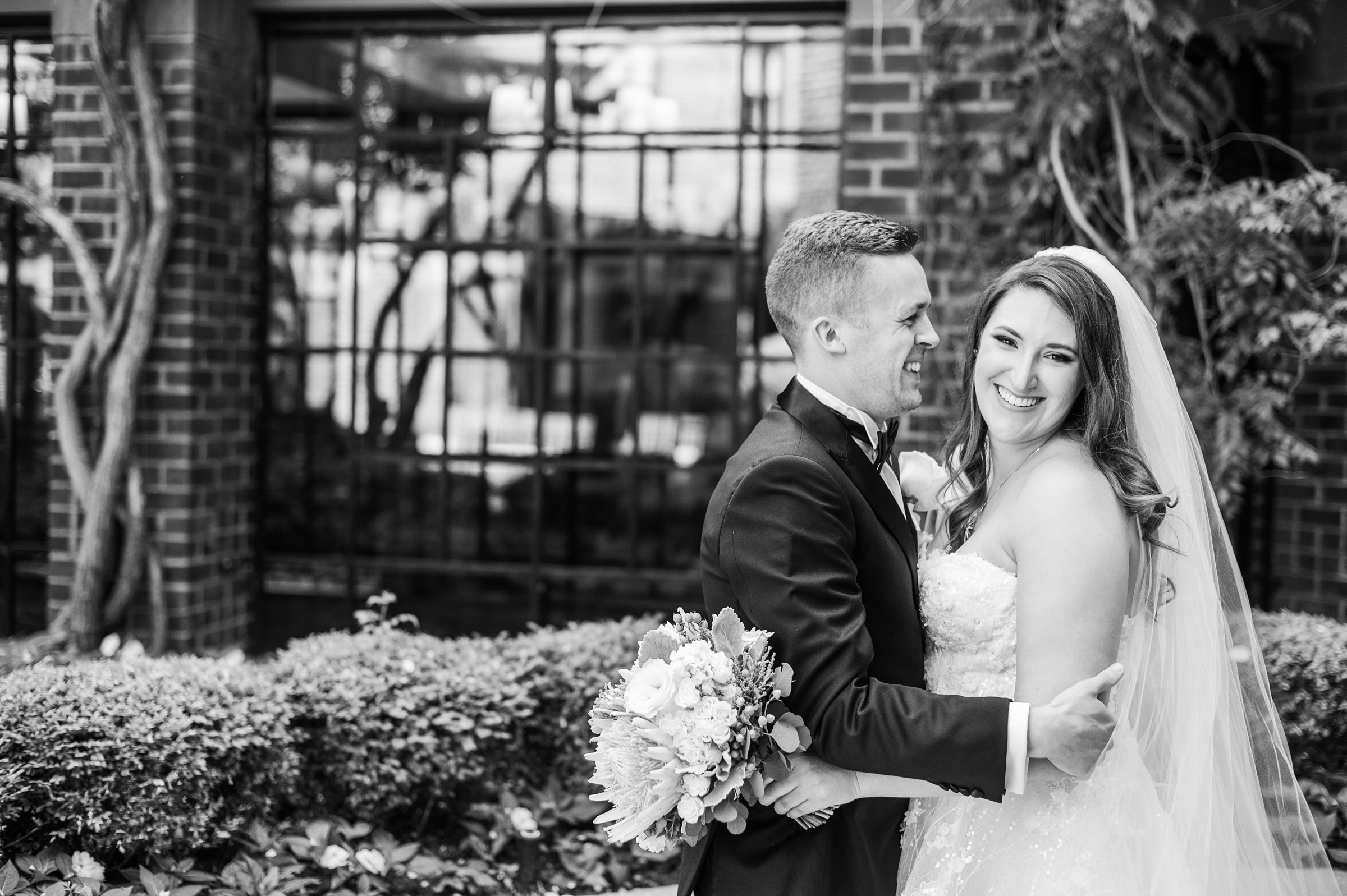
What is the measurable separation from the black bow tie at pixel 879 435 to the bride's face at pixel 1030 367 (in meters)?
0.23

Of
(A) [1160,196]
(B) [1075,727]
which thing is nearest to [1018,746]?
(B) [1075,727]

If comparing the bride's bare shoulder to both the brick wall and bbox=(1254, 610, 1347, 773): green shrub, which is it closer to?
bbox=(1254, 610, 1347, 773): green shrub

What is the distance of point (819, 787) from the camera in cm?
208

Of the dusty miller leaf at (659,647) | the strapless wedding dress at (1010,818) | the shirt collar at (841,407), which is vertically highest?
the shirt collar at (841,407)

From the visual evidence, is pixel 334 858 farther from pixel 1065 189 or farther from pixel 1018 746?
pixel 1065 189

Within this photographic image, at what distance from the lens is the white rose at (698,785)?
1991mm

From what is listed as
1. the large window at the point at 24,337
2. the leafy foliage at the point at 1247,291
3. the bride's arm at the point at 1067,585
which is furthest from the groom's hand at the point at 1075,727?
the large window at the point at 24,337

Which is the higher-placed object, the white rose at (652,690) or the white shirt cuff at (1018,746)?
the white rose at (652,690)

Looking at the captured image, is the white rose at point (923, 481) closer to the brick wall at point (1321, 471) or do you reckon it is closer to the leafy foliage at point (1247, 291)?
the leafy foliage at point (1247, 291)

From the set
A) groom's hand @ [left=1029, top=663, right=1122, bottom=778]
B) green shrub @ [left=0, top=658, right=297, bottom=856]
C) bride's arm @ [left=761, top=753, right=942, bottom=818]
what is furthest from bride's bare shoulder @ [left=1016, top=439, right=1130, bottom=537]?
green shrub @ [left=0, top=658, right=297, bottom=856]

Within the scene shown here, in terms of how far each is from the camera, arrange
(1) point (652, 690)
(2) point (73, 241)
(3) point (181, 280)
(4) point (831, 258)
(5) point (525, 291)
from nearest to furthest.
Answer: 1. (1) point (652, 690)
2. (4) point (831, 258)
3. (2) point (73, 241)
4. (3) point (181, 280)
5. (5) point (525, 291)

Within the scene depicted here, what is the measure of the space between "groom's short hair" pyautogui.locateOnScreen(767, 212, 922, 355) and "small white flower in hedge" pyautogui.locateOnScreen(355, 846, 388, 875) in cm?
200

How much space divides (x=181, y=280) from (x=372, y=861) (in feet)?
8.44

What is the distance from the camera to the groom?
6.49 feet
